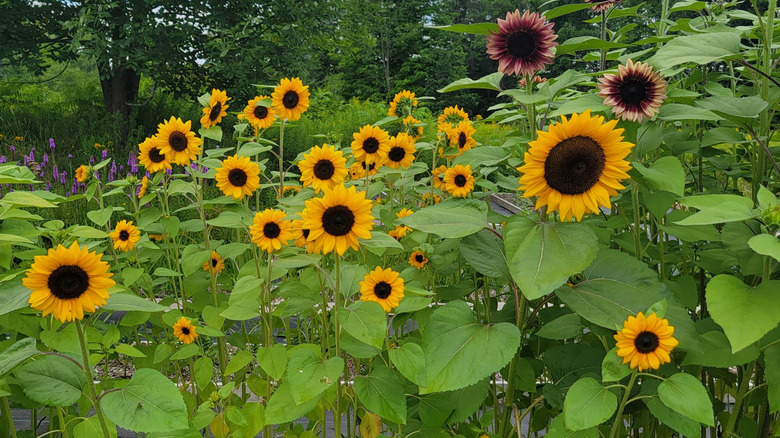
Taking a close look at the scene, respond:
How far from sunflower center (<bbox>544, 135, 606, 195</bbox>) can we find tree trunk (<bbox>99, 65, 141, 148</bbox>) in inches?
314

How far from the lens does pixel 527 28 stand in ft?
3.79

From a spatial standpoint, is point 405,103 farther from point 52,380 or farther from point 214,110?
point 52,380

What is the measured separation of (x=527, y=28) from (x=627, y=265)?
21.3 inches

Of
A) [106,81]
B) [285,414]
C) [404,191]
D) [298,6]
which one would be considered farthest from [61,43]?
[285,414]

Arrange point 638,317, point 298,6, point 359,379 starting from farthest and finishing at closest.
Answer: point 298,6 < point 359,379 < point 638,317

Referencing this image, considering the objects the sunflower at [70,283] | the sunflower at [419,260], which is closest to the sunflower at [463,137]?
the sunflower at [419,260]

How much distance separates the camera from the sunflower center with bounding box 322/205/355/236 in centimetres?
112

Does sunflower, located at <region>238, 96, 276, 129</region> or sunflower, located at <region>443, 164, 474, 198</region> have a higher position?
sunflower, located at <region>238, 96, 276, 129</region>

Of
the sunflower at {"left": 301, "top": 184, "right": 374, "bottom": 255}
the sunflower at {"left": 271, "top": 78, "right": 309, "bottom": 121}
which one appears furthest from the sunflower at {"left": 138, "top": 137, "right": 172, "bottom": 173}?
the sunflower at {"left": 301, "top": 184, "right": 374, "bottom": 255}

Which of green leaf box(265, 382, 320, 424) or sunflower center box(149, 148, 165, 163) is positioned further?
sunflower center box(149, 148, 165, 163)

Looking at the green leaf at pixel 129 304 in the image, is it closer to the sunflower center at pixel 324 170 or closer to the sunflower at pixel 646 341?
the sunflower center at pixel 324 170

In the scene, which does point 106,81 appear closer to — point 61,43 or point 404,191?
point 61,43

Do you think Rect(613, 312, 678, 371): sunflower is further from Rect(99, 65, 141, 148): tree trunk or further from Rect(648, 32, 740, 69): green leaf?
Rect(99, 65, 141, 148): tree trunk

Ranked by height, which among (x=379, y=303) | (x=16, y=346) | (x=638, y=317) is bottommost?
(x=16, y=346)
